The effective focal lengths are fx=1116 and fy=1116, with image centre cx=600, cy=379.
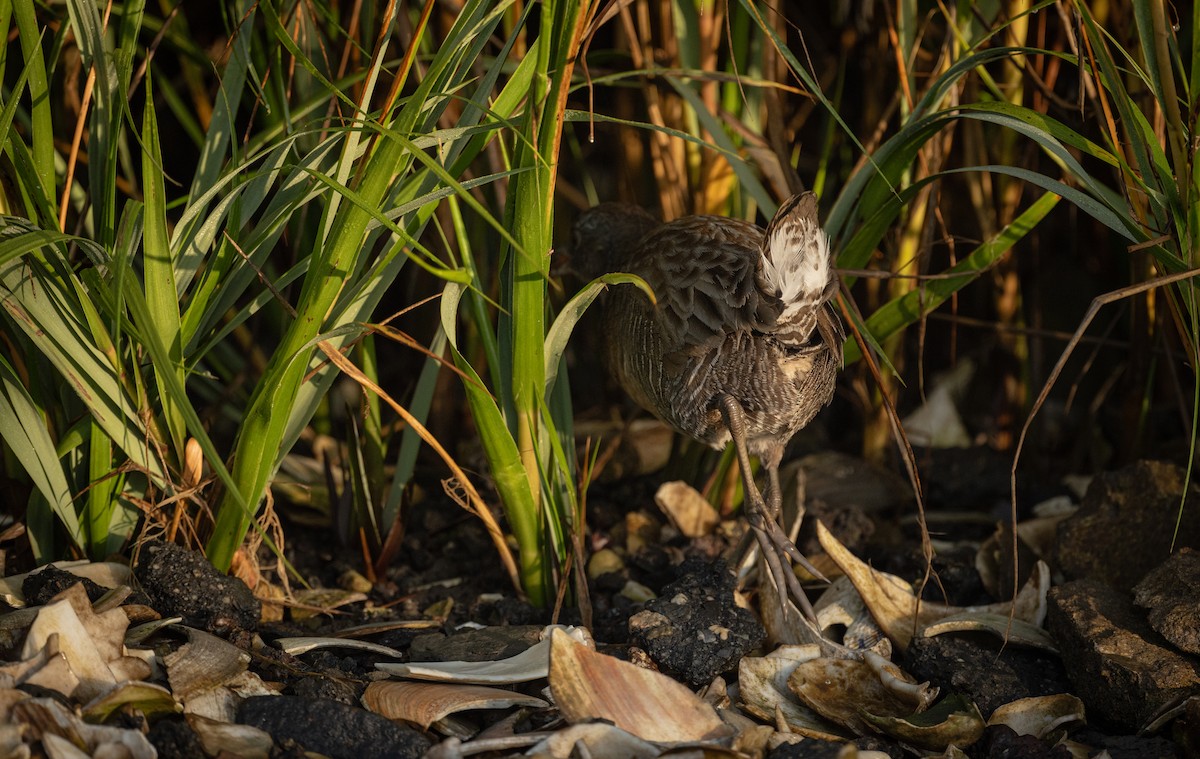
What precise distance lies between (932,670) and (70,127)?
8.94ft

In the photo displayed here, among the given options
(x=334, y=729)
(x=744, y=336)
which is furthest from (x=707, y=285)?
(x=334, y=729)

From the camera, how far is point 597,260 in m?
3.63

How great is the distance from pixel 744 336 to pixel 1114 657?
107 centimetres

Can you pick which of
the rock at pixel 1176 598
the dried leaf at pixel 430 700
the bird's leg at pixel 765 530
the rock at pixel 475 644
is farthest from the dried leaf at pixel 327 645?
the rock at pixel 1176 598

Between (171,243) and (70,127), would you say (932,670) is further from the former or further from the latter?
(70,127)

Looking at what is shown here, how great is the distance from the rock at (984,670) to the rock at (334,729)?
3.73 feet

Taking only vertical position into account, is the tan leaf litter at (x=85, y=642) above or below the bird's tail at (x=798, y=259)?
below

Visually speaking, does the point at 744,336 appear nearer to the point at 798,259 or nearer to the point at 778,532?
the point at 798,259

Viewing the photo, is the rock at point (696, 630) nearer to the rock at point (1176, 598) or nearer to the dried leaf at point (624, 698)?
the dried leaf at point (624, 698)

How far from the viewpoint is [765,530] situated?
2.74 metres

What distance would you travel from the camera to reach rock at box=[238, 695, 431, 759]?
202 centimetres

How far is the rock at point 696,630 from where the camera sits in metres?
2.44

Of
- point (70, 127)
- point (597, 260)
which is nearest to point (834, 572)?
point (597, 260)

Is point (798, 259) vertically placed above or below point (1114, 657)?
above
